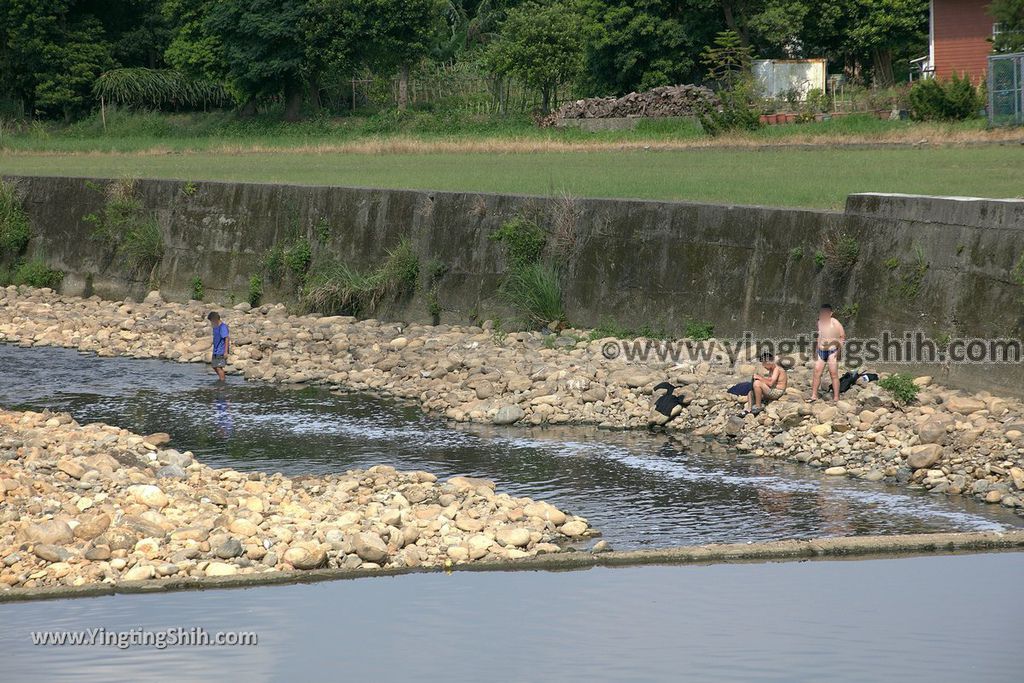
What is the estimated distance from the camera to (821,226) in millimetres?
18031

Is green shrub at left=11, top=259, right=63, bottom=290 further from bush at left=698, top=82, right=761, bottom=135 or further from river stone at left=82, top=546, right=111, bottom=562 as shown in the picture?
river stone at left=82, top=546, right=111, bottom=562

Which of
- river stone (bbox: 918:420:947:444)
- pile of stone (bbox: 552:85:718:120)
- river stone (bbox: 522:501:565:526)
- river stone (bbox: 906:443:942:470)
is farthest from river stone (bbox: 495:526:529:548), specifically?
pile of stone (bbox: 552:85:718:120)

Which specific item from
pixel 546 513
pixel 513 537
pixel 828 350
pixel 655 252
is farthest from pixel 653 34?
pixel 513 537

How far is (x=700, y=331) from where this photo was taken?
749 inches

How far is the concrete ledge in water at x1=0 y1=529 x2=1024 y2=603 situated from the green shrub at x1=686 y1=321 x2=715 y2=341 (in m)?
7.91

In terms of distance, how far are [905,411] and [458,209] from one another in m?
9.90

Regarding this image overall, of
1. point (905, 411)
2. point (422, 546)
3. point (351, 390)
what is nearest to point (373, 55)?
point (351, 390)

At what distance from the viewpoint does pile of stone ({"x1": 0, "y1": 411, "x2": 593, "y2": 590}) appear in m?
10.3

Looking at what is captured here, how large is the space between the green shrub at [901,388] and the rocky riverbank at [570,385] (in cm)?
9

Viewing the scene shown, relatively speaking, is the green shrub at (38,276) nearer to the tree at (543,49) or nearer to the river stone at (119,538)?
the river stone at (119,538)

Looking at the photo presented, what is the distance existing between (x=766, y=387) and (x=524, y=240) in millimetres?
6872

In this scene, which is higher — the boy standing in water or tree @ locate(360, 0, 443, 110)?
tree @ locate(360, 0, 443, 110)

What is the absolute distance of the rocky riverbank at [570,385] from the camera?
44.7 feet

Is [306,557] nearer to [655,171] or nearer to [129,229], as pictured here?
[655,171]
